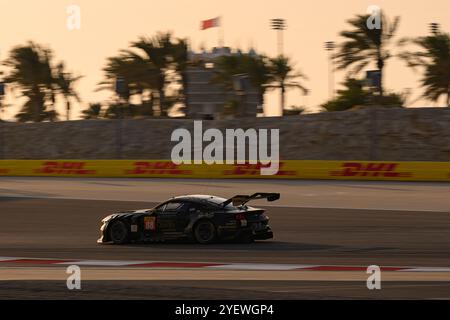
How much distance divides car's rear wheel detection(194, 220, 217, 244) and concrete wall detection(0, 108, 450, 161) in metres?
30.1

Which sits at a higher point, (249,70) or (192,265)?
(249,70)

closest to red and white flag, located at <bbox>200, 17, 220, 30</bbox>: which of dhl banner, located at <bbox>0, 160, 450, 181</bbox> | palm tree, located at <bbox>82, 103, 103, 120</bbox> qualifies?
dhl banner, located at <bbox>0, 160, 450, 181</bbox>

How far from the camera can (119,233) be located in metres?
20.5

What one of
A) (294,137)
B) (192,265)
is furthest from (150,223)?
(294,137)

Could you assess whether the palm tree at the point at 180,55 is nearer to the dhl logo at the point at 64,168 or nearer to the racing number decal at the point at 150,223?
the dhl logo at the point at 64,168

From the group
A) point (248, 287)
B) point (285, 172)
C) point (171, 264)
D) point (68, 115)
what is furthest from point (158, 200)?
point (68, 115)

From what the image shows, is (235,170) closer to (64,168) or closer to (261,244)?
(64,168)

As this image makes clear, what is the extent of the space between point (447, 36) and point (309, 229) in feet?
126

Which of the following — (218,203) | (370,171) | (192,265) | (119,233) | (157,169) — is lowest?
(192,265)

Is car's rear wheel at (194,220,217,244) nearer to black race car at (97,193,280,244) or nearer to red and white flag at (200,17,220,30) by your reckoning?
black race car at (97,193,280,244)

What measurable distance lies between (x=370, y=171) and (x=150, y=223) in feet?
63.1

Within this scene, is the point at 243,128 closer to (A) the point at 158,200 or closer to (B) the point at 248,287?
(A) the point at 158,200

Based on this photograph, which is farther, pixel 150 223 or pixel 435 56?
pixel 435 56

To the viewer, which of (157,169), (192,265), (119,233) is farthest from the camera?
(157,169)
